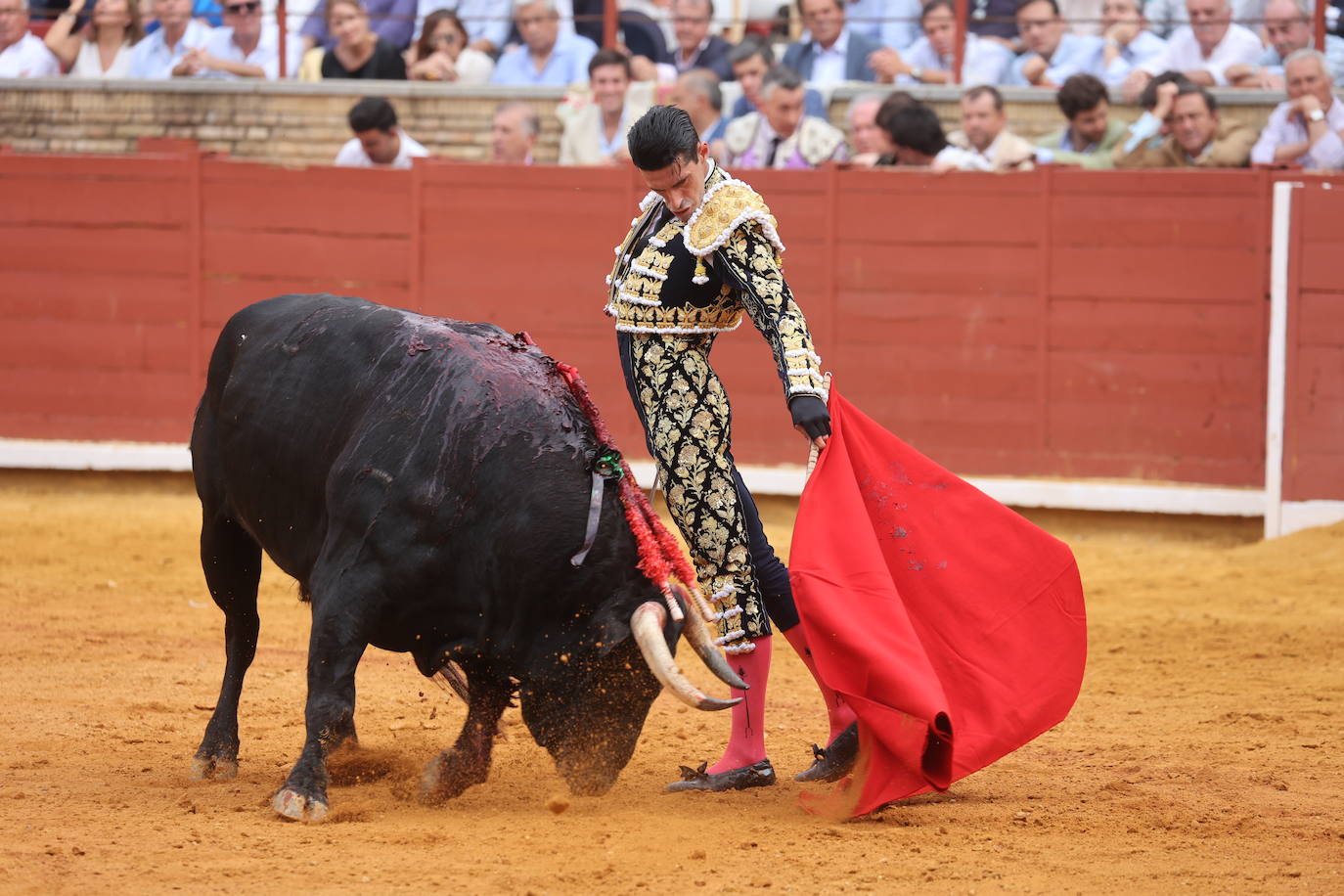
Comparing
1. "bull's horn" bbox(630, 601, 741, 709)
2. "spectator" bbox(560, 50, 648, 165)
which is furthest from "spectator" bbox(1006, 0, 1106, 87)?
"bull's horn" bbox(630, 601, 741, 709)

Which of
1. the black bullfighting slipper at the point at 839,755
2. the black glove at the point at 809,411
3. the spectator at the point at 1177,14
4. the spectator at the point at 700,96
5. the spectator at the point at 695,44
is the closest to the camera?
the black glove at the point at 809,411

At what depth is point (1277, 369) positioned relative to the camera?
741 cm

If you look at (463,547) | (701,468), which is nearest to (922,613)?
(701,468)

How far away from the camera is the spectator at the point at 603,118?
28.2 feet

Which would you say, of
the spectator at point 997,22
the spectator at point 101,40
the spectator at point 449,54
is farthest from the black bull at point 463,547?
the spectator at point 101,40

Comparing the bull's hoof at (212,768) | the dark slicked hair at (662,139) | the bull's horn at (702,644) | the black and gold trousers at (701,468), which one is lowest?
the bull's hoof at (212,768)

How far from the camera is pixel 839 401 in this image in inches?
144

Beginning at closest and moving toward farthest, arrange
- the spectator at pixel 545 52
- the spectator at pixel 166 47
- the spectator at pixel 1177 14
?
1. the spectator at pixel 1177 14
2. the spectator at pixel 545 52
3. the spectator at pixel 166 47

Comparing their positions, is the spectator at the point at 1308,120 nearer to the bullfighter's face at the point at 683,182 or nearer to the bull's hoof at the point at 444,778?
the bullfighter's face at the point at 683,182

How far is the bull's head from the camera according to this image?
10.6 feet

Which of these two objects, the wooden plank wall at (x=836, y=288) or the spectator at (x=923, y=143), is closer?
the wooden plank wall at (x=836, y=288)

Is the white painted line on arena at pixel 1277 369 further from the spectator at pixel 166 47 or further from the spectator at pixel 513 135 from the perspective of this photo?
the spectator at pixel 166 47

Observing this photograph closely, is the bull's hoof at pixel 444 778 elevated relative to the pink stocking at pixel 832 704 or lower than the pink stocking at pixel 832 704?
lower

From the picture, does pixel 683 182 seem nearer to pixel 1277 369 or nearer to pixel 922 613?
pixel 922 613
